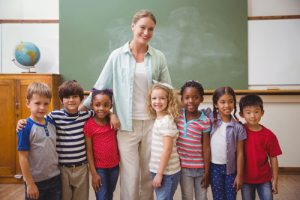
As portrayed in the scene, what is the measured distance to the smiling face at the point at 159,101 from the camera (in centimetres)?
183

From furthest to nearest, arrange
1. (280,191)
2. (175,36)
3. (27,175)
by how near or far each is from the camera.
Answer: (175,36)
(280,191)
(27,175)

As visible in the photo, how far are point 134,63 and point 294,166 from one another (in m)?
2.93

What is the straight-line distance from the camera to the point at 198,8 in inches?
144

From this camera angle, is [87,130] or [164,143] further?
[87,130]

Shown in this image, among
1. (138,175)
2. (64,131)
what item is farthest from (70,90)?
(138,175)

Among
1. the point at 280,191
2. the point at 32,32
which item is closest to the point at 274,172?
the point at 280,191

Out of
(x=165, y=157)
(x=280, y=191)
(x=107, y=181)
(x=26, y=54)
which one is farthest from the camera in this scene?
(x=26, y=54)

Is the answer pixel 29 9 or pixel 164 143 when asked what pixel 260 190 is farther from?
pixel 29 9

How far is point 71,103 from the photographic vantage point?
187cm

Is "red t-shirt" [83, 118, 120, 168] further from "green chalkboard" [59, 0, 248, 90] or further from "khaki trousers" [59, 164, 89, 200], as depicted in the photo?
"green chalkboard" [59, 0, 248, 90]

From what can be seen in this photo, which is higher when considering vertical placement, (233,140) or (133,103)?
(133,103)

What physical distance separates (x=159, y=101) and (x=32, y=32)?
273 centimetres

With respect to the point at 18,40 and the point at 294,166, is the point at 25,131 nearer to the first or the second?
the point at 18,40

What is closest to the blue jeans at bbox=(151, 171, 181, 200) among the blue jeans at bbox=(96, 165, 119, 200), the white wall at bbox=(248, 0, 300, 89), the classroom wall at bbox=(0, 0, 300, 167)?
the blue jeans at bbox=(96, 165, 119, 200)
